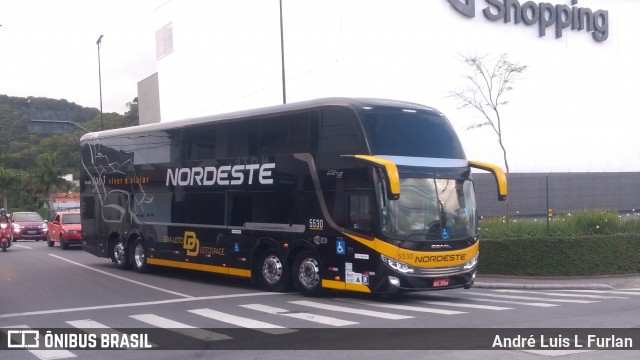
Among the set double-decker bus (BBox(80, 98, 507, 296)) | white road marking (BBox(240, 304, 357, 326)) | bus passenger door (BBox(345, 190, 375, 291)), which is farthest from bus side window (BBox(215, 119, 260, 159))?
white road marking (BBox(240, 304, 357, 326))

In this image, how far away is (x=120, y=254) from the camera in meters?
22.9

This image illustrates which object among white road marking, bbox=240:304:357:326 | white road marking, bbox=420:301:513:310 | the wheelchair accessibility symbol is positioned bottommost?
white road marking, bbox=420:301:513:310

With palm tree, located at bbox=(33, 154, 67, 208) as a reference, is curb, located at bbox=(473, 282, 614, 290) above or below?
below

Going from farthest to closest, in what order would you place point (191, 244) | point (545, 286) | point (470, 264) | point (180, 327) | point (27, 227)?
1. point (27, 227)
2. point (545, 286)
3. point (191, 244)
4. point (470, 264)
5. point (180, 327)

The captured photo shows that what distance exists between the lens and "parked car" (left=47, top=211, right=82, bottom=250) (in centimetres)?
3319

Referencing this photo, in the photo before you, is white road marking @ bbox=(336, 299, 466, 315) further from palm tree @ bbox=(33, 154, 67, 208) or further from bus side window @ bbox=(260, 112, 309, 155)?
palm tree @ bbox=(33, 154, 67, 208)

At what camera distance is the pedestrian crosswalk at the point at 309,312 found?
1202cm

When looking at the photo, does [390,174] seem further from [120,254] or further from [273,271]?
[120,254]

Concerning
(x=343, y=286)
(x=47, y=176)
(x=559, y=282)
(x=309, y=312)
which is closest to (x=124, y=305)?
(x=309, y=312)

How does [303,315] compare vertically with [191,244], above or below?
below

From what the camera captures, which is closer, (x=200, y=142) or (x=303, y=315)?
(x=303, y=315)

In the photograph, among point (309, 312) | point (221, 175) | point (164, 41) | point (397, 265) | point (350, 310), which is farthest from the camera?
point (164, 41)

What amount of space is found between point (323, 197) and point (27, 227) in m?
31.0

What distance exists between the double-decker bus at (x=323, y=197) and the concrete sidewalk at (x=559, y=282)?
4252mm
